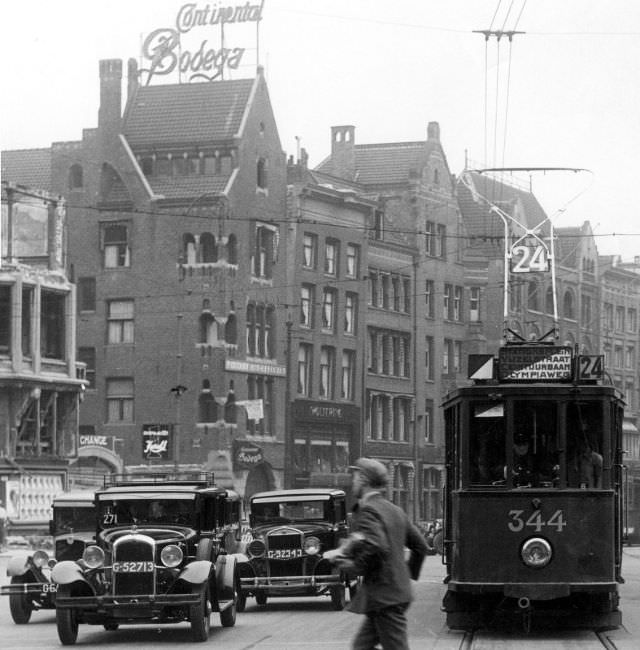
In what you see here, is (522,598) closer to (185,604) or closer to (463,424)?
(463,424)

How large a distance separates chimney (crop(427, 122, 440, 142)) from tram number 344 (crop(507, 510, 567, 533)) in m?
64.2

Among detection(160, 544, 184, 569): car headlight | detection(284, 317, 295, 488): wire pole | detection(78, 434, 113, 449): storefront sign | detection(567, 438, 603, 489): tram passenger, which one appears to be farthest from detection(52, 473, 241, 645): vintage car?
detection(284, 317, 295, 488): wire pole

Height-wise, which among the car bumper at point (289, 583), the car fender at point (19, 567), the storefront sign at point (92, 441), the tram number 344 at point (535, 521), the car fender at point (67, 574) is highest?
the storefront sign at point (92, 441)

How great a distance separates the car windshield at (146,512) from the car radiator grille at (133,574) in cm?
132

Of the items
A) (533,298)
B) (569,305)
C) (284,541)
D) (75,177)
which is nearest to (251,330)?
(75,177)

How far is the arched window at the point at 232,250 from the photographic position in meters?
65.7

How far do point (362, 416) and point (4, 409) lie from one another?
72.2 ft

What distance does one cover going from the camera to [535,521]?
59.7 ft

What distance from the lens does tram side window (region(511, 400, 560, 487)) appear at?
60.2 ft

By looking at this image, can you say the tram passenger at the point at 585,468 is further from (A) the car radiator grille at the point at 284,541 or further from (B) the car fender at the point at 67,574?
(A) the car radiator grille at the point at 284,541

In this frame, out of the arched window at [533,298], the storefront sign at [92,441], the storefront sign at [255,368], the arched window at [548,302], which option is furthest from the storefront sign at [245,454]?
the arched window at [548,302]

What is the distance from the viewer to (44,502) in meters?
56.3

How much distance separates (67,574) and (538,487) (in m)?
5.48

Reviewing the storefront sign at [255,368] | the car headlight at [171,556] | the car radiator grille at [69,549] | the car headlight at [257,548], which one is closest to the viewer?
the car headlight at [171,556]
